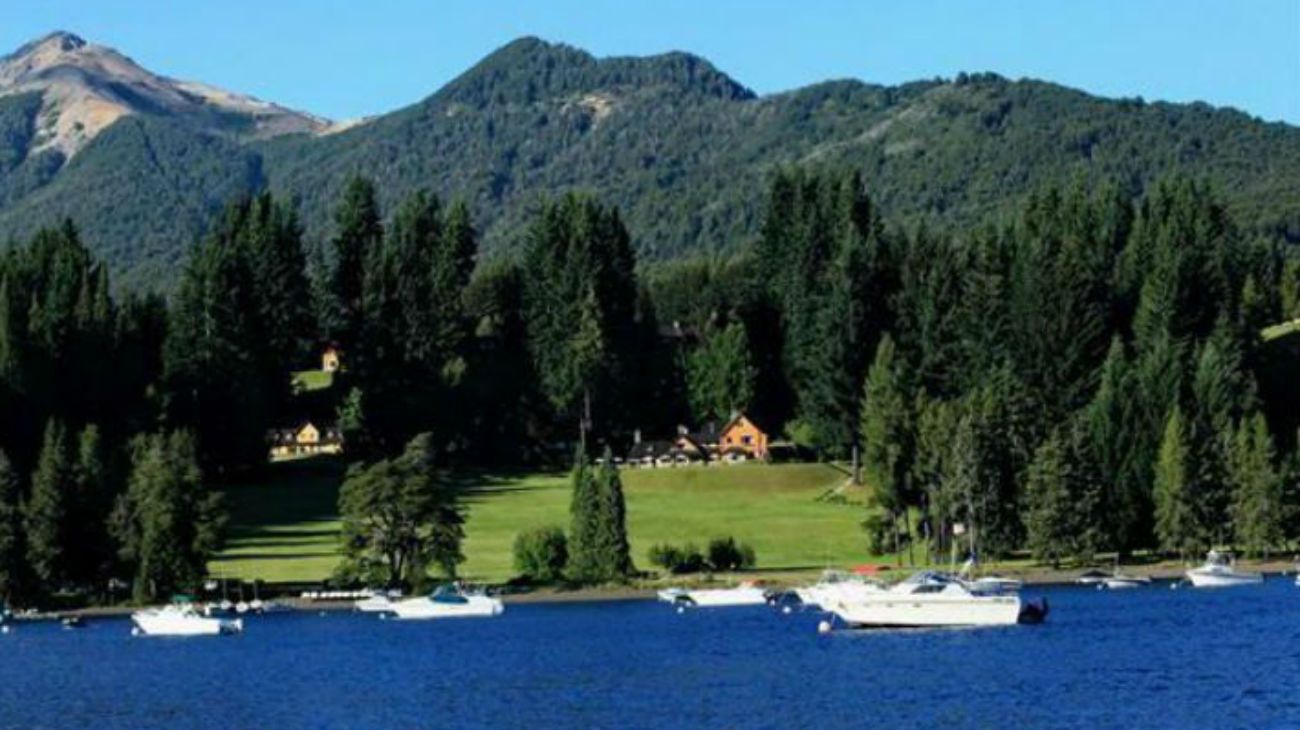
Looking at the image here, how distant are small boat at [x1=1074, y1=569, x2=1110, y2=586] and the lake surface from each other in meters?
6.04

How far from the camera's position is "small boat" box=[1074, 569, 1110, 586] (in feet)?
464

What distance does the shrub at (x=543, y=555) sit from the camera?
5733 inches

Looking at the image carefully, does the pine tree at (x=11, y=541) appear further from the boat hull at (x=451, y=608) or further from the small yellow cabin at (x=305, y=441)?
the small yellow cabin at (x=305, y=441)

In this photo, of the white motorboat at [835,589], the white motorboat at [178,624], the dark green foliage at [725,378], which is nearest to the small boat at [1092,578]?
the white motorboat at [835,589]

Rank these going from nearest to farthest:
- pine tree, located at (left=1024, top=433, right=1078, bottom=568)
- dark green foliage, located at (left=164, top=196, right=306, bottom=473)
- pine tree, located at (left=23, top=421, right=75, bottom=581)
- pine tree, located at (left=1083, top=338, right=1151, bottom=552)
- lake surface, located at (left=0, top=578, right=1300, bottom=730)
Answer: lake surface, located at (left=0, top=578, right=1300, bottom=730) < pine tree, located at (left=23, top=421, right=75, bottom=581) < pine tree, located at (left=1024, top=433, right=1078, bottom=568) < pine tree, located at (left=1083, top=338, right=1151, bottom=552) < dark green foliage, located at (left=164, top=196, right=306, bottom=473)

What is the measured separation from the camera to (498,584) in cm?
14625

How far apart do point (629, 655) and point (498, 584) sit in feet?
135

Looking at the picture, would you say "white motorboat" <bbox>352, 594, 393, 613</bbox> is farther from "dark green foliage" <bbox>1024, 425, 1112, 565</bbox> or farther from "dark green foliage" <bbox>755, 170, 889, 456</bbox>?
"dark green foliage" <bbox>755, 170, 889, 456</bbox>

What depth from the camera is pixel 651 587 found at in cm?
14350

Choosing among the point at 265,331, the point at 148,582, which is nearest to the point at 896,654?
the point at 148,582

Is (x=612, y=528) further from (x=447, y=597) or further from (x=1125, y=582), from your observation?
(x=1125, y=582)

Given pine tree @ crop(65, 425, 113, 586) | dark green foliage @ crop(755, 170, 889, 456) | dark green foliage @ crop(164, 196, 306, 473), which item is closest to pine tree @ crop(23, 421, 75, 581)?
pine tree @ crop(65, 425, 113, 586)

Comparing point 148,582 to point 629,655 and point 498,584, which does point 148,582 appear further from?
point 629,655

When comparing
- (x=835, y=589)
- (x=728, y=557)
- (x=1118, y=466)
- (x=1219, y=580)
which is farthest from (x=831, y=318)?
(x=835, y=589)
